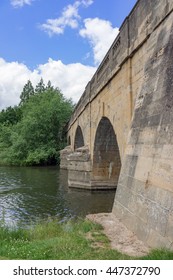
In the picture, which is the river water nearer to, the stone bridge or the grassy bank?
the grassy bank

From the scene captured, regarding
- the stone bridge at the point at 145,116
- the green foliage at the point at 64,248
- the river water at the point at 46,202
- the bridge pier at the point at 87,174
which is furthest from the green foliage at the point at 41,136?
the green foliage at the point at 64,248

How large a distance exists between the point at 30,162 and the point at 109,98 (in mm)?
23610

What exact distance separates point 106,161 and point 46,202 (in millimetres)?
4578

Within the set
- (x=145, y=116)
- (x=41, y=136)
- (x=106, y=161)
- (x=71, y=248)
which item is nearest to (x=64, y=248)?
(x=71, y=248)

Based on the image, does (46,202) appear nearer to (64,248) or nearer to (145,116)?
(145,116)

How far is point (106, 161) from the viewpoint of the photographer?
704 inches

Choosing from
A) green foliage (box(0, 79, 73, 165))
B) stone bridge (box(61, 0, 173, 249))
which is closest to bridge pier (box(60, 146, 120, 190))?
stone bridge (box(61, 0, 173, 249))

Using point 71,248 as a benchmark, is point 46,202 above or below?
below

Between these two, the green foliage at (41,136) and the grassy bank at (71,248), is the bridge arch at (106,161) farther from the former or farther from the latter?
the green foliage at (41,136)

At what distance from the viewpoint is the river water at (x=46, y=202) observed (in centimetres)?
1233

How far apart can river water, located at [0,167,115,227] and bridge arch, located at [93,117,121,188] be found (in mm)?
895
